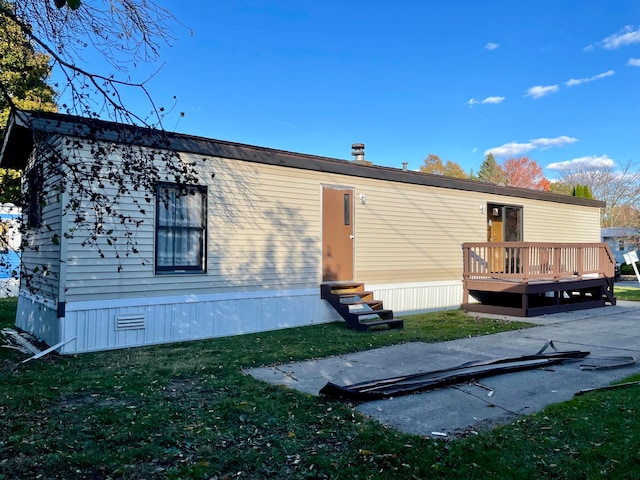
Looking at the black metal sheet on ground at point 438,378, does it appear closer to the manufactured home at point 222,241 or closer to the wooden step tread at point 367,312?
the manufactured home at point 222,241

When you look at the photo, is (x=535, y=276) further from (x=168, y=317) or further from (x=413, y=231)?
(x=168, y=317)

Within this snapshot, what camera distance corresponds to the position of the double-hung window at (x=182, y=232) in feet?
24.2

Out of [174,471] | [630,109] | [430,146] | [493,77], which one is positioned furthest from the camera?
[430,146]

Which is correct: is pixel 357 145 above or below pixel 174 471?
above

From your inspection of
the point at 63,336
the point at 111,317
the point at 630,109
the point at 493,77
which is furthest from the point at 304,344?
the point at 630,109

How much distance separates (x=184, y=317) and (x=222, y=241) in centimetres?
143

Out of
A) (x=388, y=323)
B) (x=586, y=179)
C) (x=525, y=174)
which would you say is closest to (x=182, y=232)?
(x=388, y=323)

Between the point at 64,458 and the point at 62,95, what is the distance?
2.79m

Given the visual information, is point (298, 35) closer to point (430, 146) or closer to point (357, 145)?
point (357, 145)

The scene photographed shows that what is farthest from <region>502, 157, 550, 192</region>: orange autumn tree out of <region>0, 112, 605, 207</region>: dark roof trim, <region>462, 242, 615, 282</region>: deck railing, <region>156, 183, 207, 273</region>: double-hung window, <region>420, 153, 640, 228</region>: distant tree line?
<region>156, 183, 207, 273</region>: double-hung window

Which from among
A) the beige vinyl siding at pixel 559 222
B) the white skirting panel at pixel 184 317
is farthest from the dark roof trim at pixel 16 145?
the beige vinyl siding at pixel 559 222

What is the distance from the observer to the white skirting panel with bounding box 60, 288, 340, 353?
6.61 meters

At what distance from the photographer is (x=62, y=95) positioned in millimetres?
3797

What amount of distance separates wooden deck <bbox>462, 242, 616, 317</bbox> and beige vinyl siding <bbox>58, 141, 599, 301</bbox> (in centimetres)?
64
